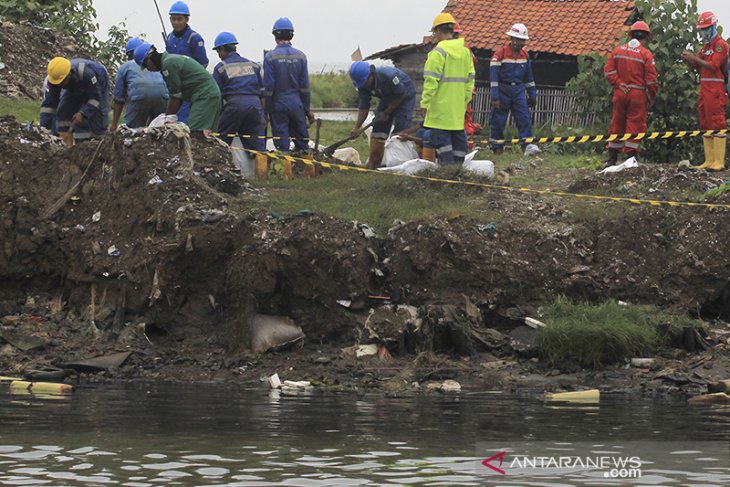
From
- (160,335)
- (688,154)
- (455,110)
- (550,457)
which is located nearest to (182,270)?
(160,335)

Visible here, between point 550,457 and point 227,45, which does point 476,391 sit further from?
point 227,45

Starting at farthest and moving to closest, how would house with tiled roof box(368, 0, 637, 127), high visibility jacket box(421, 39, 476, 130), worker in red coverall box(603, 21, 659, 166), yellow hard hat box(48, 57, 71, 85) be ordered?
1. house with tiled roof box(368, 0, 637, 127)
2. worker in red coverall box(603, 21, 659, 166)
3. yellow hard hat box(48, 57, 71, 85)
4. high visibility jacket box(421, 39, 476, 130)

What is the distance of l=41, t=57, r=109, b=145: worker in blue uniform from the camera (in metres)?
17.2

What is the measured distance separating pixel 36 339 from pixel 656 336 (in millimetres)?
6254

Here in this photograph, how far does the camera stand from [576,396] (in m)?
12.4

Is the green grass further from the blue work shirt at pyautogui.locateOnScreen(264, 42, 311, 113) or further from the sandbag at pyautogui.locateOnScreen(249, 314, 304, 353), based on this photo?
the sandbag at pyautogui.locateOnScreen(249, 314, 304, 353)

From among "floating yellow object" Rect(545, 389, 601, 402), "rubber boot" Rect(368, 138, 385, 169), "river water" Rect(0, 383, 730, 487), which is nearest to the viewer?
"river water" Rect(0, 383, 730, 487)

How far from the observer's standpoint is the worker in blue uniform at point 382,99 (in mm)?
17328

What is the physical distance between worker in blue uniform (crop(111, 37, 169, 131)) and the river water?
18.1ft

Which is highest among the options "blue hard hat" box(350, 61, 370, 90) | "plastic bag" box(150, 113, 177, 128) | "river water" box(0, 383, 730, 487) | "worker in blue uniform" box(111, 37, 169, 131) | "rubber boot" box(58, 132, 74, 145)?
"blue hard hat" box(350, 61, 370, 90)

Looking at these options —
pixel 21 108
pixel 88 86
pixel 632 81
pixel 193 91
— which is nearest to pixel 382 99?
pixel 193 91

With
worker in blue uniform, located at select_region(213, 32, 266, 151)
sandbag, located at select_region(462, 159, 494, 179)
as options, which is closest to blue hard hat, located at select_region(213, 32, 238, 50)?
worker in blue uniform, located at select_region(213, 32, 266, 151)

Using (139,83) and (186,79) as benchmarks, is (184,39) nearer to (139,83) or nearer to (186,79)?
(139,83)

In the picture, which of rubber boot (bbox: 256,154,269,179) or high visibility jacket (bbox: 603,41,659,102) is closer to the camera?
rubber boot (bbox: 256,154,269,179)
